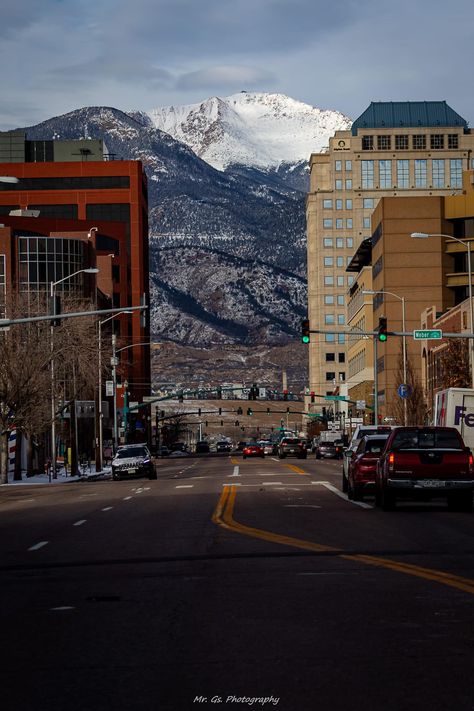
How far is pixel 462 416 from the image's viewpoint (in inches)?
1898

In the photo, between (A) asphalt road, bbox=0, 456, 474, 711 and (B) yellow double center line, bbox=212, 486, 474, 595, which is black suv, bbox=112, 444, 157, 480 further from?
(A) asphalt road, bbox=0, 456, 474, 711

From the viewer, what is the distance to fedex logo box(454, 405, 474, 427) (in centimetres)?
4806

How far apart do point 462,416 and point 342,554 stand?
29.8m

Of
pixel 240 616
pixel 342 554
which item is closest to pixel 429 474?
pixel 342 554

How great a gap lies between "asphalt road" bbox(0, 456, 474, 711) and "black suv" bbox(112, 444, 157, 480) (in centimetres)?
3649

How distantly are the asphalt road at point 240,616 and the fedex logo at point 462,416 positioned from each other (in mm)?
22277

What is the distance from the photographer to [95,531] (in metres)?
25.6

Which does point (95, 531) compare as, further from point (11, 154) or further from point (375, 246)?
point (11, 154)

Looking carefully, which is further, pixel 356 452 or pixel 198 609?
pixel 356 452

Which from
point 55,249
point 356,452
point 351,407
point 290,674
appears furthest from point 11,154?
point 290,674

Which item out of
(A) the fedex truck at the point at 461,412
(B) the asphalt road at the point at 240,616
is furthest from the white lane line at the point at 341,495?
(B) the asphalt road at the point at 240,616

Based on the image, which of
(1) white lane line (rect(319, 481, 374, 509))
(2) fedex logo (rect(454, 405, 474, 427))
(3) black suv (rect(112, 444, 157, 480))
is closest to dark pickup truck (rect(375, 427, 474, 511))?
(1) white lane line (rect(319, 481, 374, 509))

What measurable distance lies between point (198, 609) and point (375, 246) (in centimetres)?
14040

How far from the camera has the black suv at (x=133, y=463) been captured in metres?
63.0
